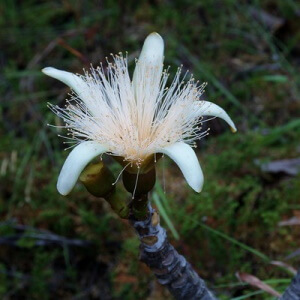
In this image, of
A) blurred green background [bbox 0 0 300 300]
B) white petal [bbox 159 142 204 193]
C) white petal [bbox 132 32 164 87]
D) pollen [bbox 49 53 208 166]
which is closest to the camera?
white petal [bbox 159 142 204 193]

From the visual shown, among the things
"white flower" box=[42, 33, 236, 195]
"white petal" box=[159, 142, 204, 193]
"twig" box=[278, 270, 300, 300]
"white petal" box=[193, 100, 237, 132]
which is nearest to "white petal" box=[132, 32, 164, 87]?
"white flower" box=[42, 33, 236, 195]

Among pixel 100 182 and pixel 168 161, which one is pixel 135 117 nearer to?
pixel 100 182

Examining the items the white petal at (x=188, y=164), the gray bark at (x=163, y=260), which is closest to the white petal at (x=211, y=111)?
→ the white petal at (x=188, y=164)

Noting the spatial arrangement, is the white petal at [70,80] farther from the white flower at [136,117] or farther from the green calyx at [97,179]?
the green calyx at [97,179]

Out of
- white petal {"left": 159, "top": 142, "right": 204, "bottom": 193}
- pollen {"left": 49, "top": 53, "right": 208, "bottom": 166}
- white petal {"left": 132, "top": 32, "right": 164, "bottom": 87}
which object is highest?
white petal {"left": 132, "top": 32, "right": 164, "bottom": 87}

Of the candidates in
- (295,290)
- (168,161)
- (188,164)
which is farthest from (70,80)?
(168,161)

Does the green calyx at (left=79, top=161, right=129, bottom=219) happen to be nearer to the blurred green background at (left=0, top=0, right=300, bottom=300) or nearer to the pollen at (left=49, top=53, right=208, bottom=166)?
the pollen at (left=49, top=53, right=208, bottom=166)
